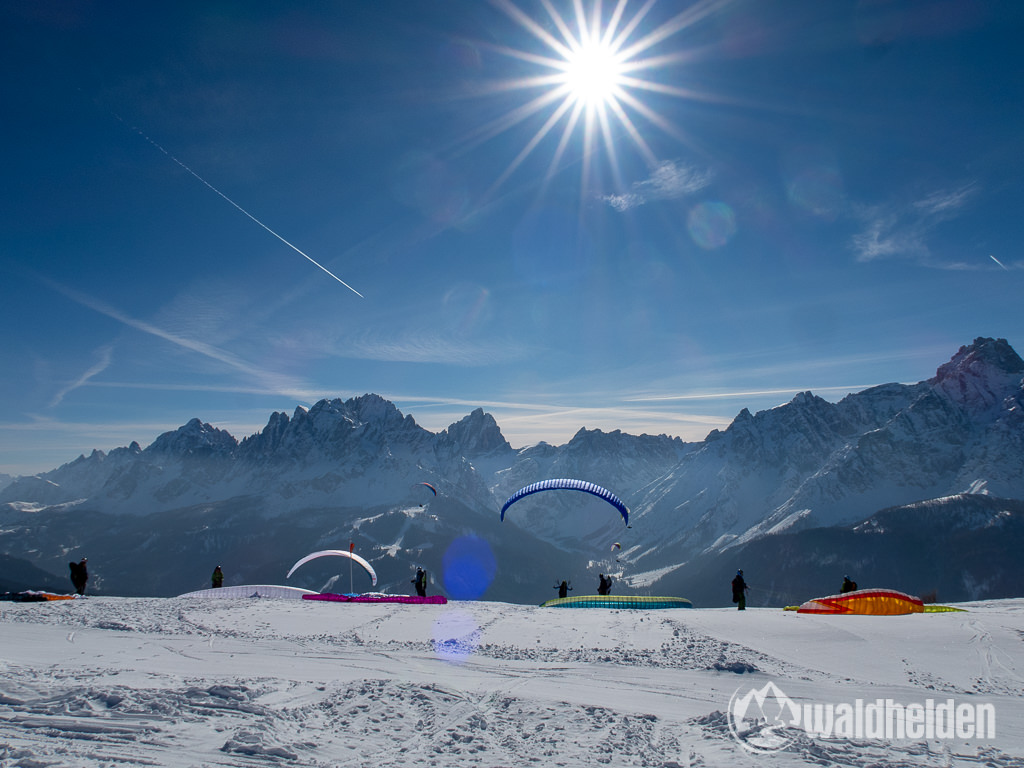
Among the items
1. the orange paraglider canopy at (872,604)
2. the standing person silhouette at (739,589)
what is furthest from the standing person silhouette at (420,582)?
the orange paraglider canopy at (872,604)

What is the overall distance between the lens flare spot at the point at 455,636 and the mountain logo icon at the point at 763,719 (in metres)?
7.49

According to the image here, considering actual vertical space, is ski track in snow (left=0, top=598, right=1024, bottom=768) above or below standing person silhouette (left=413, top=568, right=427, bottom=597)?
below

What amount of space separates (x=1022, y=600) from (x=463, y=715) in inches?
1340

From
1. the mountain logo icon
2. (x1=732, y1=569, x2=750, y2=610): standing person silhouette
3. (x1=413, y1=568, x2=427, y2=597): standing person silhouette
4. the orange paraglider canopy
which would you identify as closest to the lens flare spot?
the mountain logo icon

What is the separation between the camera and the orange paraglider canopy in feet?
87.3

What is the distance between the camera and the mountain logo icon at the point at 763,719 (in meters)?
9.66

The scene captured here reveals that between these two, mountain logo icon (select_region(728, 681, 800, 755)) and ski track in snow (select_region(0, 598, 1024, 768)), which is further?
mountain logo icon (select_region(728, 681, 800, 755))

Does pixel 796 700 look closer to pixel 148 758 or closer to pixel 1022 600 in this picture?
pixel 148 758

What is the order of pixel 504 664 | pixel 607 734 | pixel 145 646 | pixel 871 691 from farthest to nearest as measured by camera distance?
pixel 145 646 < pixel 504 664 < pixel 871 691 < pixel 607 734

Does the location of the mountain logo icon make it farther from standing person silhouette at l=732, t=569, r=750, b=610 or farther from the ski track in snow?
standing person silhouette at l=732, t=569, r=750, b=610

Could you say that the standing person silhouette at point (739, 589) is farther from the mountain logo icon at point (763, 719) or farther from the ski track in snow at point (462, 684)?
the mountain logo icon at point (763, 719)

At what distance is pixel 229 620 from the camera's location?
22844mm

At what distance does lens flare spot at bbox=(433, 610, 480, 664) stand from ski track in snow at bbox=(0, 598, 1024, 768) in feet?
0.31

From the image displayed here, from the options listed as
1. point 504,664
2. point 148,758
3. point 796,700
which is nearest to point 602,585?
point 504,664
